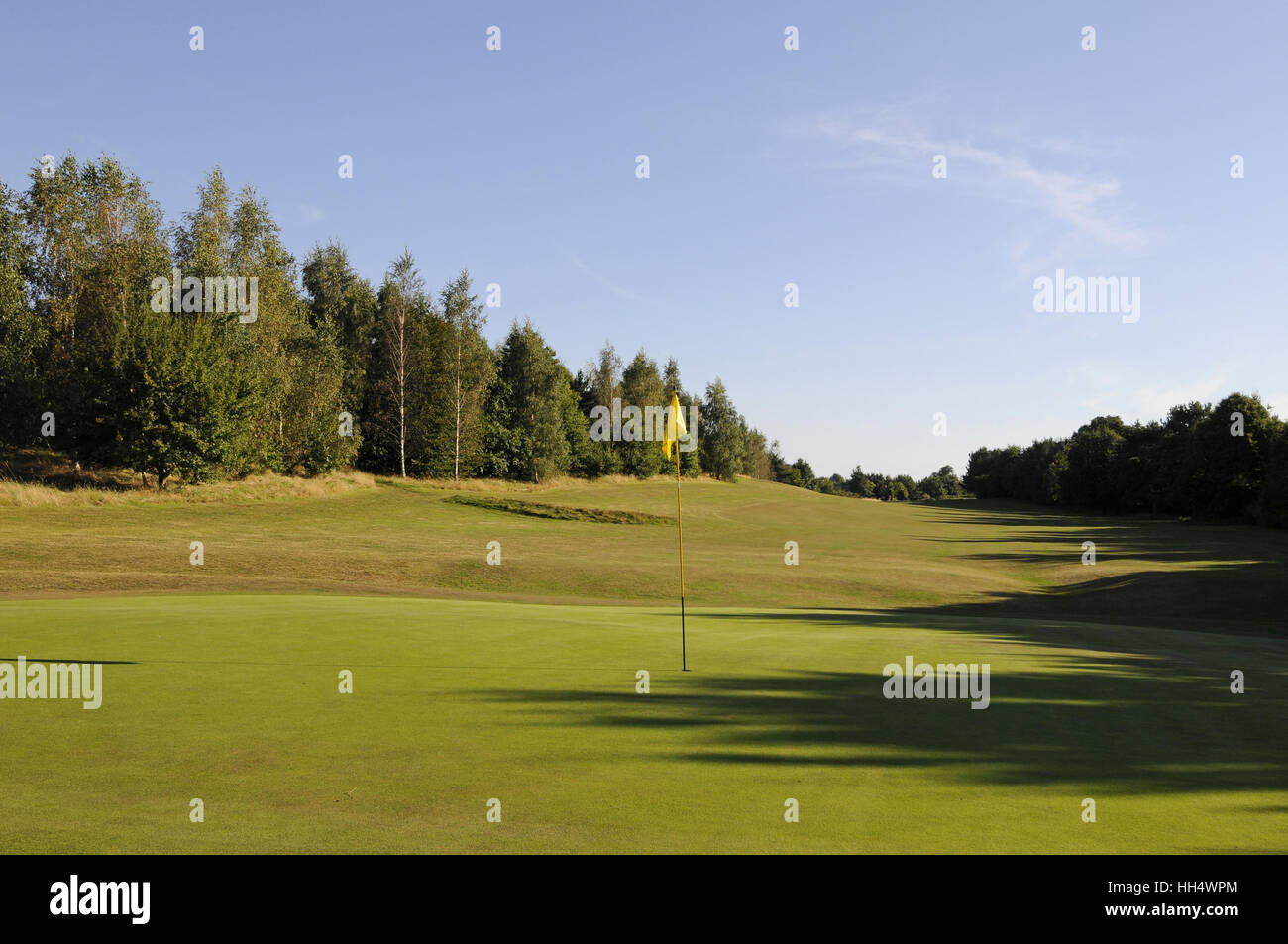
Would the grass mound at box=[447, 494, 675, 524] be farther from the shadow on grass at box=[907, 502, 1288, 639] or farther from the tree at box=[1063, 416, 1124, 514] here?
the tree at box=[1063, 416, 1124, 514]

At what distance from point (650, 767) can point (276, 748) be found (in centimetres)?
403

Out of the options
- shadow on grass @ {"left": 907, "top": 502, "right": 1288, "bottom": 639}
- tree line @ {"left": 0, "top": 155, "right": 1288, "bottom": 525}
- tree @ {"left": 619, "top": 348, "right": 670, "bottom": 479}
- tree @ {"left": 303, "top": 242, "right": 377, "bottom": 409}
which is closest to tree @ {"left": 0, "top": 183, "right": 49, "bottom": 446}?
tree line @ {"left": 0, "top": 155, "right": 1288, "bottom": 525}

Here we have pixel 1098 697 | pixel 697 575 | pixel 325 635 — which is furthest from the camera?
pixel 697 575

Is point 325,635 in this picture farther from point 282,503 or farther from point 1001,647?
point 282,503

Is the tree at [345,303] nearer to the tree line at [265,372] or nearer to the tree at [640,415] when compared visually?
the tree line at [265,372]

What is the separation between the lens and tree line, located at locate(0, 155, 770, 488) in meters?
51.7

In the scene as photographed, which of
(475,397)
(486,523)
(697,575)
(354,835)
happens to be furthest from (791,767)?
(475,397)

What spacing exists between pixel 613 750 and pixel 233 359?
5818 cm

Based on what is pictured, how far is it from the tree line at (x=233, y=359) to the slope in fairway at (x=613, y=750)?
3984 centimetres

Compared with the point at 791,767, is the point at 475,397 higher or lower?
higher

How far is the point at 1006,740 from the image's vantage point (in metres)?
9.46

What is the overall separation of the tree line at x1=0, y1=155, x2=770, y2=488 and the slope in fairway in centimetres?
3984

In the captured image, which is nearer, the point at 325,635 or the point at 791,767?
the point at 791,767
